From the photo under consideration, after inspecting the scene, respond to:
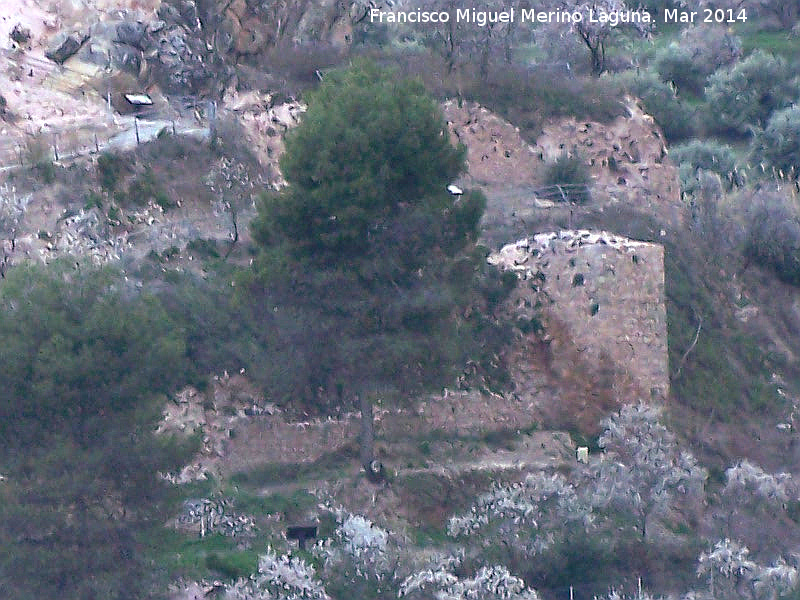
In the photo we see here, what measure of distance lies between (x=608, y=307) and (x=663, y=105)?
2624cm

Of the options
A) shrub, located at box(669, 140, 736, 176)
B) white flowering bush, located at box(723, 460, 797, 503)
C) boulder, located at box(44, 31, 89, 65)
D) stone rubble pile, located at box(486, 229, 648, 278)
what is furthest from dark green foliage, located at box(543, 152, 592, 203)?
shrub, located at box(669, 140, 736, 176)

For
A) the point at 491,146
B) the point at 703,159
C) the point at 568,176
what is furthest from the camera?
the point at 703,159

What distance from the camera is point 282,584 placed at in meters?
17.6

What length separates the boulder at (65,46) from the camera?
33469 millimetres

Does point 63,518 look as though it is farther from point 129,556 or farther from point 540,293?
point 540,293

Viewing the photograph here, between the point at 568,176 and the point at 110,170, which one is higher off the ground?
the point at 110,170

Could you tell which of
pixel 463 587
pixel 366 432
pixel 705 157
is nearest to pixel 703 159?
pixel 705 157

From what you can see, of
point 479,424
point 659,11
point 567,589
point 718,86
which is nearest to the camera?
point 567,589

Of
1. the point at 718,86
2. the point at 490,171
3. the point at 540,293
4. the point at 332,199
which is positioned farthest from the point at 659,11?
the point at 332,199

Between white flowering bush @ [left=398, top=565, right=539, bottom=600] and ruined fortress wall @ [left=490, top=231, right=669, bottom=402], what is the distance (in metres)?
8.10

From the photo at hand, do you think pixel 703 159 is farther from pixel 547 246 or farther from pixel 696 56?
pixel 547 246

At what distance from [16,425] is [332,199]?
682 centimetres

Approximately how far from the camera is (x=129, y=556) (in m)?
18.1

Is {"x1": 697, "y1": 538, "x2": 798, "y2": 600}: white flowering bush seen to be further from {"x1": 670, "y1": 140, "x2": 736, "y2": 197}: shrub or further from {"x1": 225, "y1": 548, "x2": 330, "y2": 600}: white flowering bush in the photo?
{"x1": 670, "y1": 140, "x2": 736, "y2": 197}: shrub
